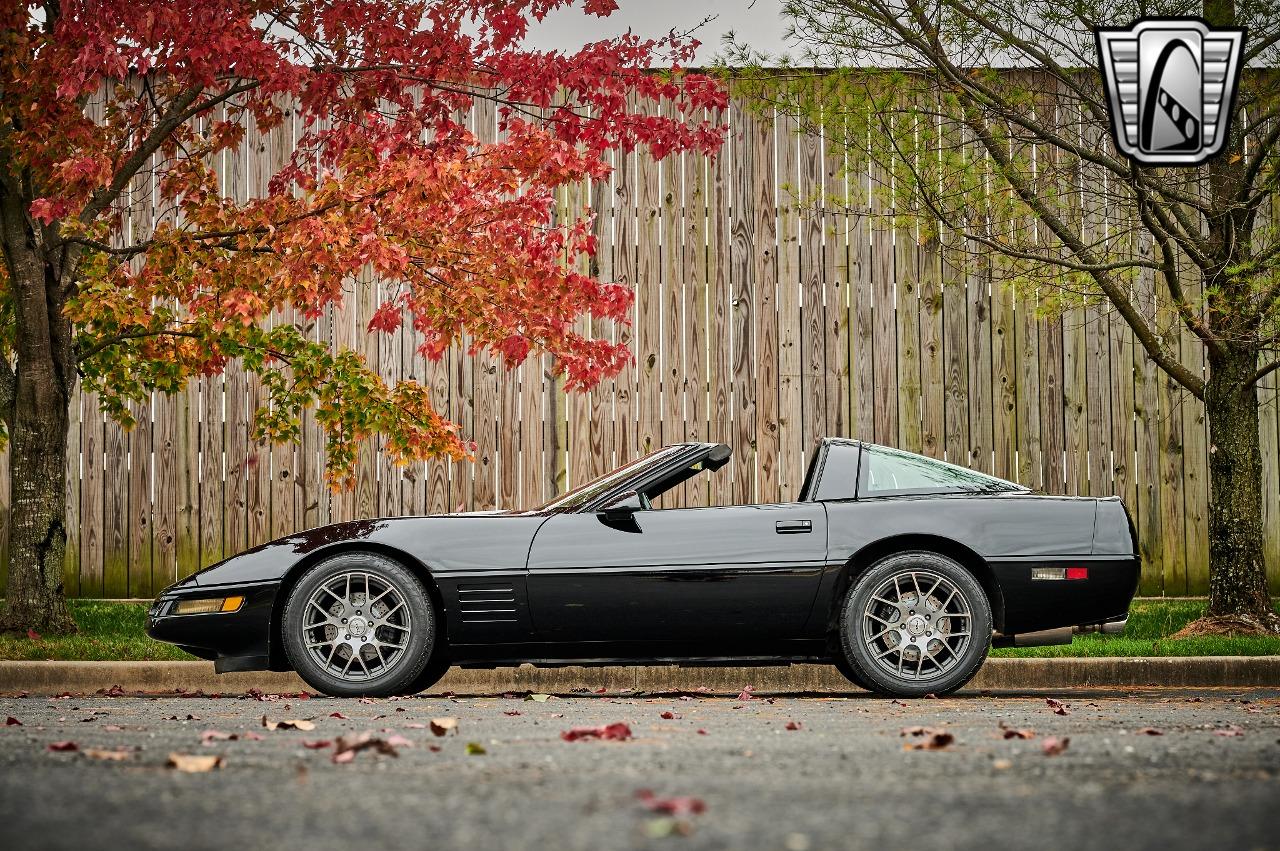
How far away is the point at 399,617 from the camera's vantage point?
616 centimetres

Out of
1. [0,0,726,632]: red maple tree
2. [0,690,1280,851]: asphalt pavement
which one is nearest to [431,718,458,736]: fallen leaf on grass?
[0,690,1280,851]: asphalt pavement

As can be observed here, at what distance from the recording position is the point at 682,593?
19.9 feet

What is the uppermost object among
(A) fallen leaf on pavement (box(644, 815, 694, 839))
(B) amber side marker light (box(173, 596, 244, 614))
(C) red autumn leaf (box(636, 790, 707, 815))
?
(B) amber side marker light (box(173, 596, 244, 614))

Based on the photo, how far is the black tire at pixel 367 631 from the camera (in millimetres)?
6043

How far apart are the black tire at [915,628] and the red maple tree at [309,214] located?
2.88 meters

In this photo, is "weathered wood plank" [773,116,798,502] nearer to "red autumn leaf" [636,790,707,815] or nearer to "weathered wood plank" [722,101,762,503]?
"weathered wood plank" [722,101,762,503]

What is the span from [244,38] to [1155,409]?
7.26 meters

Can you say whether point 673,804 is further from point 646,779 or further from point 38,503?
point 38,503

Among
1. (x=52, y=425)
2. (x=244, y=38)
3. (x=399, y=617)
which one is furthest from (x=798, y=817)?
(x=52, y=425)

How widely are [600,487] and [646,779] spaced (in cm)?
302

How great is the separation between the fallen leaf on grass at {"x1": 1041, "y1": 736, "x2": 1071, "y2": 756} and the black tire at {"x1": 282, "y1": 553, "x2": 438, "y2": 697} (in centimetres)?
291

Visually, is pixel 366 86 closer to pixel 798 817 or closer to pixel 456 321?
pixel 456 321

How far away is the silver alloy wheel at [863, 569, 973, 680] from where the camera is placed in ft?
19.9

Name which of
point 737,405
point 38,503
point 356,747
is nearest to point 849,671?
point 356,747
